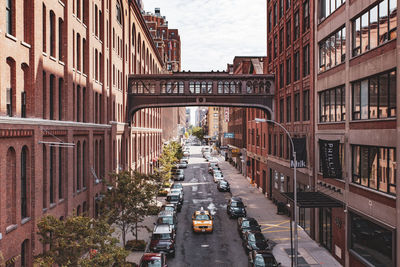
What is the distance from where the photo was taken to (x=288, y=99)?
3522 cm

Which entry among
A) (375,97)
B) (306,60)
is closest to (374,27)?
(375,97)

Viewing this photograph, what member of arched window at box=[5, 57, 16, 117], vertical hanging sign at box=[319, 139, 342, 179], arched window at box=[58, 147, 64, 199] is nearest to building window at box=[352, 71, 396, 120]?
vertical hanging sign at box=[319, 139, 342, 179]

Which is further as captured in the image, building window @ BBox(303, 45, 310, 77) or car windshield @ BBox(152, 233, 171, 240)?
building window @ BBox(303, 45, 310, 77)

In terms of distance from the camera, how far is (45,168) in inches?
733

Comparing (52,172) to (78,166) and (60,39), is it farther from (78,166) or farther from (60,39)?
(60,39)

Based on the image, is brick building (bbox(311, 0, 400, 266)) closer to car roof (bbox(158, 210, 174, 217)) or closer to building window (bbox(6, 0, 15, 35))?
car roof (bbox(158, 210, 174, 217))

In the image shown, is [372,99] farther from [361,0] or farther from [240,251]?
[240,251]

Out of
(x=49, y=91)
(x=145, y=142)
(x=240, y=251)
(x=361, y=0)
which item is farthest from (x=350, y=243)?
(x=145, y=142)

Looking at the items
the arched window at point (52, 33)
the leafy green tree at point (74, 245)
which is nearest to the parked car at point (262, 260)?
the leafy green tree at point (74, 245)

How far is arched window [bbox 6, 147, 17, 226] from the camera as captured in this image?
48.8 ft

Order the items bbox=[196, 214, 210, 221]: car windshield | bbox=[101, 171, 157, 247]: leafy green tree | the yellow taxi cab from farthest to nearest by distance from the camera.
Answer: bbox=[196, 214, 210, 221]: car windshield < the yellow taxi cab < bbox=[101, 171, 157, 247]: leafy green tree

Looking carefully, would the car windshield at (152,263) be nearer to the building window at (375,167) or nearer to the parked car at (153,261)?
the parked car at (153,261)

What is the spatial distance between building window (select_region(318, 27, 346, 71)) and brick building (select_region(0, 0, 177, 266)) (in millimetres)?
18154

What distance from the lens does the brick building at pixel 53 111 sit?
596 inches
